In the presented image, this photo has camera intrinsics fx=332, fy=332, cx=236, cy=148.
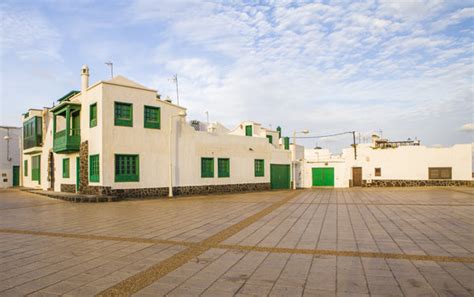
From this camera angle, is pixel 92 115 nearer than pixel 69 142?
Yes

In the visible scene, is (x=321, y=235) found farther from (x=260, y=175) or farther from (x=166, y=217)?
(x=260, y=175)

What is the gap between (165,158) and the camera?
20.4 metres

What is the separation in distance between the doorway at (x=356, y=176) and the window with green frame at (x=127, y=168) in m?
19.5

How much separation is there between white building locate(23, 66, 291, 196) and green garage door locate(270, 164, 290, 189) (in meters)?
2.24

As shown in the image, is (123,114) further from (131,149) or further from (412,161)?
(412,161)

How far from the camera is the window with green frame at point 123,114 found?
18484 mm

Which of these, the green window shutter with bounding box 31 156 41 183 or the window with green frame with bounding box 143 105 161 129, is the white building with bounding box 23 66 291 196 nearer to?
the window with green frame with bounding box 143 105 161 129

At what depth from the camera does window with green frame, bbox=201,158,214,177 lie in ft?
74.5

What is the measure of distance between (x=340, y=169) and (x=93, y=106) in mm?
21699

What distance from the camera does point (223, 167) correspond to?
79.2 feet

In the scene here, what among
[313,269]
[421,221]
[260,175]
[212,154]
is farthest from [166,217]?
[260,175]

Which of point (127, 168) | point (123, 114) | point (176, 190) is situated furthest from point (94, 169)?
point (176, 190)

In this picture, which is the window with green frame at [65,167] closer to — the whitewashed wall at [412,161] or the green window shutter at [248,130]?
the green window shutter at [248,130]

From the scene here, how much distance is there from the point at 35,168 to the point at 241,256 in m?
27.3
